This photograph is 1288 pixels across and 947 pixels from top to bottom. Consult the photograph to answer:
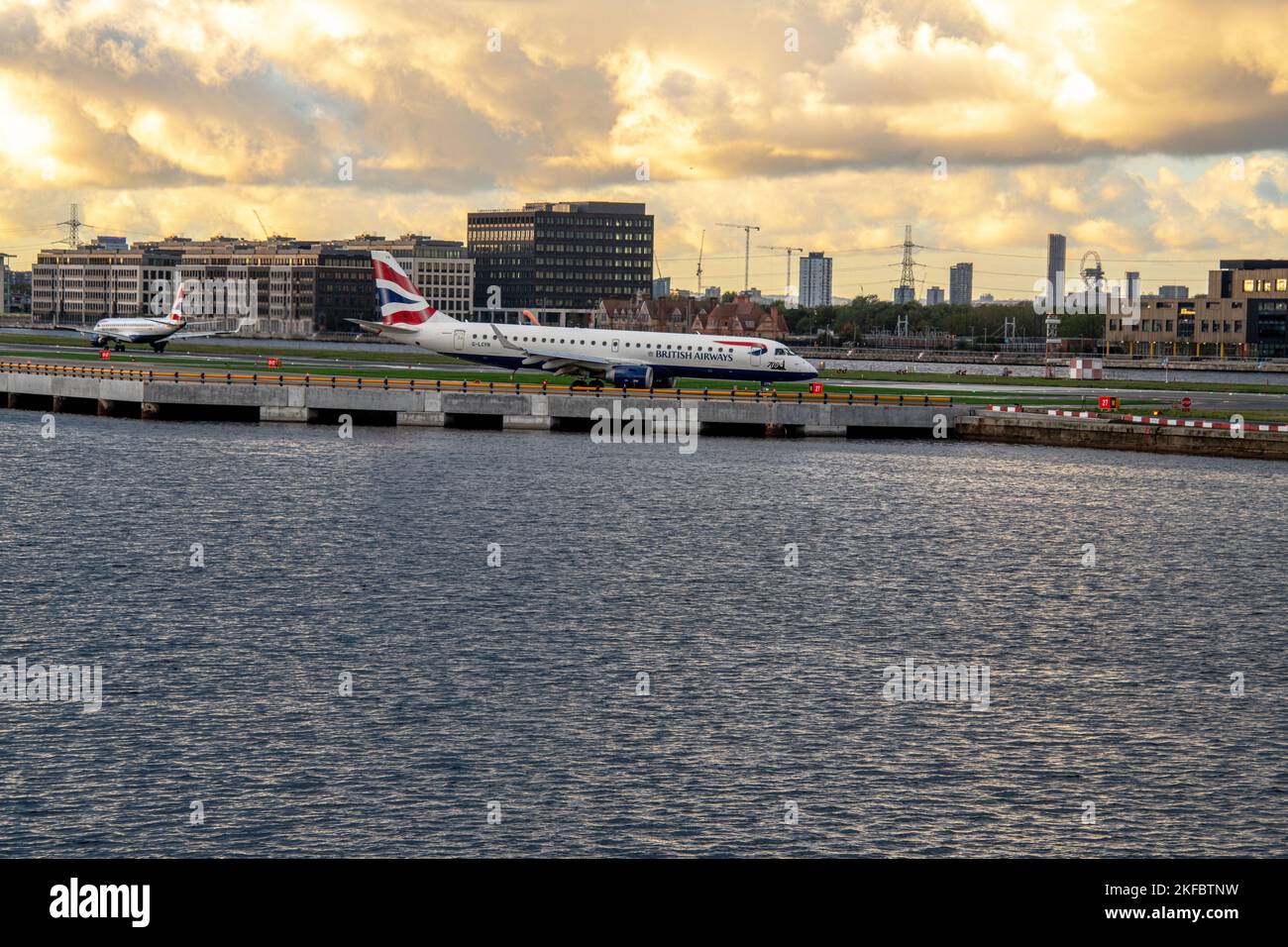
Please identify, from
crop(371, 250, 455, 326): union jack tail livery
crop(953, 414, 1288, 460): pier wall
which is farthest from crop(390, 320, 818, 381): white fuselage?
crop(953, 414, 1288, 460): pier wall

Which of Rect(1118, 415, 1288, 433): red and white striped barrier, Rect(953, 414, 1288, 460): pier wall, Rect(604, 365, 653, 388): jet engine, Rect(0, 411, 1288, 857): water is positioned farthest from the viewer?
Rect(604, 365, 653, 388): jet engine

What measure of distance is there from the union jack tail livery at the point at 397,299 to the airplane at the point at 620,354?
365 cm

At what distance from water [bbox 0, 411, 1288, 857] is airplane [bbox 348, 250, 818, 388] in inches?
1329

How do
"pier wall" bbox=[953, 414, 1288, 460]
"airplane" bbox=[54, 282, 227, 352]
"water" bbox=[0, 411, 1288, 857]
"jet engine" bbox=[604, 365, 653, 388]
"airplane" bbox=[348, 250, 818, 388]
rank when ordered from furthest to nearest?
1. "airplane" bbox=[54, 282, 227, 352]
2. "airplane" bbox=[348, 250, 818, 388]
3. "jet engine" bbox=[604, 365, 653, 388]
4. "pier wall" bbox=[953, 414, 1288, 460]
5. "water" bbox=[0, 411, 1288, 857]

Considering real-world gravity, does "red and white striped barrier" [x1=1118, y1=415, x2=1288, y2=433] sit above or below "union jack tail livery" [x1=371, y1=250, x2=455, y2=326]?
below

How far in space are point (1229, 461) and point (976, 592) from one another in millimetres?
56798

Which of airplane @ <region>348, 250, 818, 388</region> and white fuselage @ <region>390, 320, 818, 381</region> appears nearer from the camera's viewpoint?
airplane @ <region>348, 250, 818, 388</region>

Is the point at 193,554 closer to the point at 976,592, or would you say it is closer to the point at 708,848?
the point at 976,592

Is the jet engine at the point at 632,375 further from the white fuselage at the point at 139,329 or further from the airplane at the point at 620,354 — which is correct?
the white fuselage at the point at 139,329

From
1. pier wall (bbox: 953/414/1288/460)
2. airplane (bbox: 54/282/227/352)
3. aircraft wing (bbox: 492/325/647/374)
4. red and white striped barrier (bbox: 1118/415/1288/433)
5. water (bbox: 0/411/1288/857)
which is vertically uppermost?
airplane (bbox: 54/282/227/352)

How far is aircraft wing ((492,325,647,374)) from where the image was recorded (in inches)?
4825

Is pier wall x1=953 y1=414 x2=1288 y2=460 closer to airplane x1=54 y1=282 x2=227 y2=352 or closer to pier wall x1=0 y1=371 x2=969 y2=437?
pier wall x1=0 y1=371 x2=969 y2=437

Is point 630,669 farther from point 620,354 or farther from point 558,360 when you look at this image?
point 558,360
